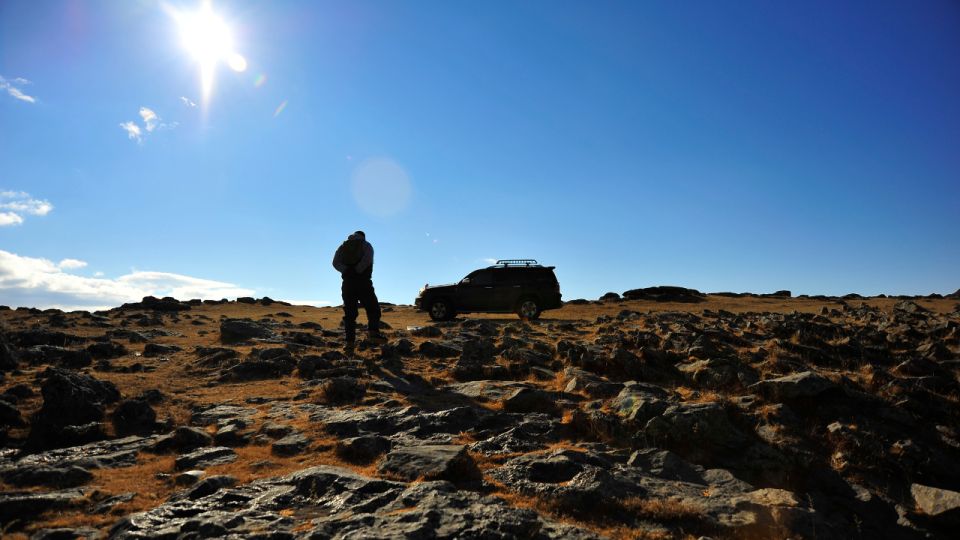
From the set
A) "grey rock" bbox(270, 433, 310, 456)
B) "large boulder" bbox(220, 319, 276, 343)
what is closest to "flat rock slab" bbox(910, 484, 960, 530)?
"grey rock" bbox(270, 433, 310, 456)

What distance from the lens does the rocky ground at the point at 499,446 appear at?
12.1 feet

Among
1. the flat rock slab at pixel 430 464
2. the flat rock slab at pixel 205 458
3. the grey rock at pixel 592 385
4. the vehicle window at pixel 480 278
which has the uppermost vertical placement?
the vehicle window at pixel 480 278

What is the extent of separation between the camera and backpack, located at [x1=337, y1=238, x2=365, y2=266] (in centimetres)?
1128

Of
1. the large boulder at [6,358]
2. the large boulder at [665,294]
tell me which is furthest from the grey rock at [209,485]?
the large boulder at [665,294]

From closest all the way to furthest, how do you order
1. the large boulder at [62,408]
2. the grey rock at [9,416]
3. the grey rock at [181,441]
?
the grey rock at [181,441], the large boulder at [62,408], the grey rock at [9,416]

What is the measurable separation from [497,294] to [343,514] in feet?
55.6

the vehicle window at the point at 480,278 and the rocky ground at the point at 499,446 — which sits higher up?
the vehicle window at the point at 480,278

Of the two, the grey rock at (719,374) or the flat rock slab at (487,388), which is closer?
the grey rock at (719,374)

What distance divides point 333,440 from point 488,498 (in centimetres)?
250

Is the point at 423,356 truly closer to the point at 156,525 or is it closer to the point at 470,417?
the point at 470,417

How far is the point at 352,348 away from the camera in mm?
11680

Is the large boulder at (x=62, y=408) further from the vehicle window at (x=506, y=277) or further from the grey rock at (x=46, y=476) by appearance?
the vehicle window at (x=506, y=277)

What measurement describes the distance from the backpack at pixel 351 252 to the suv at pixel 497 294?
9.34m

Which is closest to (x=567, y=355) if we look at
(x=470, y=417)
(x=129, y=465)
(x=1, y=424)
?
(x=470, y=417)
